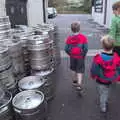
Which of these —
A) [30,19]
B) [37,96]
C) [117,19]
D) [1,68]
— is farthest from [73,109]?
[30,19]

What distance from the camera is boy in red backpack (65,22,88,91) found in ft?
12.0

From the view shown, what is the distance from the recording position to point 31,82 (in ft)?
10.7

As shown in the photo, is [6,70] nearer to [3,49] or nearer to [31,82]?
[3,49]

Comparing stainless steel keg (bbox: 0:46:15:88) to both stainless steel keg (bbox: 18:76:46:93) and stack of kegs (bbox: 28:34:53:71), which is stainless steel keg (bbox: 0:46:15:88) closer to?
stainless steel keg (bbox: 18:76:46:93)

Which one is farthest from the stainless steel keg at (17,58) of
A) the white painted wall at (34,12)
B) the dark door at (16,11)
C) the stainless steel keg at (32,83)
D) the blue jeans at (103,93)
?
the white painted wall at (34,12)

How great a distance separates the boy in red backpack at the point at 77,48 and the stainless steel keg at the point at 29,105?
1253 mm

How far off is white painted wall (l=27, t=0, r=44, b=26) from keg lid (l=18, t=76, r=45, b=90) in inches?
221

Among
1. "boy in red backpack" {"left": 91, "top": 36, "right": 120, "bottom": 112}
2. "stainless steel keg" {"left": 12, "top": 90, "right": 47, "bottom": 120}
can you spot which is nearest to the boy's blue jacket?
"boy in red backpack" {"left": 91, "top": 36, "right": 120, "bottom": 112}

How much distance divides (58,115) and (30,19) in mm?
6201

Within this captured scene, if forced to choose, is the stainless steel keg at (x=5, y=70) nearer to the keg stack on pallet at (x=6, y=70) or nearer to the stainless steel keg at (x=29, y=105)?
the keg stack on pallet at (x=6, y=70)

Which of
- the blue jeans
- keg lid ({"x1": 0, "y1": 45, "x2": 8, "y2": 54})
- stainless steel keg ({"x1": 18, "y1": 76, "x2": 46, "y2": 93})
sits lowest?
the blue jeans

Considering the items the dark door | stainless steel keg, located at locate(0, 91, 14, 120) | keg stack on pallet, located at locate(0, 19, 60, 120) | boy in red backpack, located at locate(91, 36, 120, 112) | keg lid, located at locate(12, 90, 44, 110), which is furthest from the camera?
the dark door

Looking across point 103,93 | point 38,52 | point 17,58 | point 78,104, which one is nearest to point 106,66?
point 103,93

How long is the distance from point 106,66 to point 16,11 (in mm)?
5943
